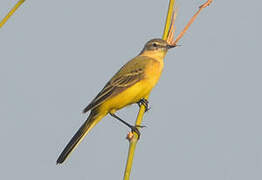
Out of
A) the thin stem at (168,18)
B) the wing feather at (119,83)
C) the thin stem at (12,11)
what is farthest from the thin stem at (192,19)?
the wing feather at (119,83)

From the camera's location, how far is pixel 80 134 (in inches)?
222

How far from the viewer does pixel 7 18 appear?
2611 mm

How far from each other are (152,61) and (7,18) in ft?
15.3

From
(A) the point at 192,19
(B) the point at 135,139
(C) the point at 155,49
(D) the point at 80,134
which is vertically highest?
(C) the point at 155,49

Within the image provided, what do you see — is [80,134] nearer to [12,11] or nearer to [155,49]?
[155,49]

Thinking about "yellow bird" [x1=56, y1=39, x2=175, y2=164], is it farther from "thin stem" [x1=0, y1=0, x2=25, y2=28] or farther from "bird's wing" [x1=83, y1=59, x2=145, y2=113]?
"thin stem" [x1=0, y1=0, x2=25, y2=28]

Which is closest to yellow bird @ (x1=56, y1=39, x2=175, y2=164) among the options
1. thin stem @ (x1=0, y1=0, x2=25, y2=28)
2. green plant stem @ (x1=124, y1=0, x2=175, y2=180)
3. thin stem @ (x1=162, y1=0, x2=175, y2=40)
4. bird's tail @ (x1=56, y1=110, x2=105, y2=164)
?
bird's tail @ (x1=56, y1=110, x2=105, y2=164)

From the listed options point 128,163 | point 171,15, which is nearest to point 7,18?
point 128,163

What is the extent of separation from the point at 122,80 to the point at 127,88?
19 centimetres

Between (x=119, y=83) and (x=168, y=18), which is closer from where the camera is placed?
(x=168, y=18)

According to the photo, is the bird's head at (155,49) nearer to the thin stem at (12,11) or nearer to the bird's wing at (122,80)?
the bird's wing at (122,80)

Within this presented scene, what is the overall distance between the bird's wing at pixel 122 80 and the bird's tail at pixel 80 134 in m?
0.30

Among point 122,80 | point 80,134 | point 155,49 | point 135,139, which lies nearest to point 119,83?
point 122,80

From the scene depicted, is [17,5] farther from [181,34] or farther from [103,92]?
[103,92]
